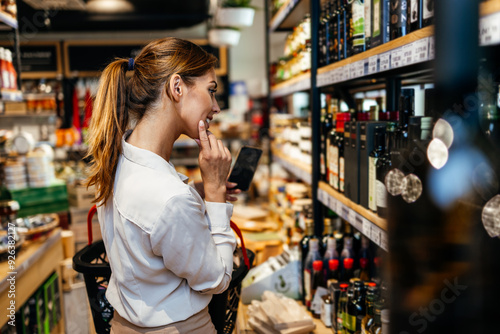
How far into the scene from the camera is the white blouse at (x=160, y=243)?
1137 millimetres

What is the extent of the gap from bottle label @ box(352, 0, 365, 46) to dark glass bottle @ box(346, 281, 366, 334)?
0.91 meters

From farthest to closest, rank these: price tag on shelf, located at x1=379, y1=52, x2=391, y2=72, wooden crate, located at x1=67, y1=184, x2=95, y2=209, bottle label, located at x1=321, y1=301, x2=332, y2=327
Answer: wooden crate, located at x1=67, y1=184, x2=95, y2=209 < bottle label, located at x1=321, y1=301, x2=332, y2=327 < price tag on shelf, located at x1=379, y1=52, x2=391, y2=72

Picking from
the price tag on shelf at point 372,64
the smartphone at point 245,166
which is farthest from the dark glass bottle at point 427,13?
the smartphone at point 245,166

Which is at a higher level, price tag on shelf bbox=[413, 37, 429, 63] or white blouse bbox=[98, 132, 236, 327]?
price tag on shelf bbox=[413, 37, 429, 63]

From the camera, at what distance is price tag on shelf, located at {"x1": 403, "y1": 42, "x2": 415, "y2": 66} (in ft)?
3.90

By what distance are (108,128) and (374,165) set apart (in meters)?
0.87

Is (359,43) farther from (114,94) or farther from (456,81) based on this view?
(456,81)

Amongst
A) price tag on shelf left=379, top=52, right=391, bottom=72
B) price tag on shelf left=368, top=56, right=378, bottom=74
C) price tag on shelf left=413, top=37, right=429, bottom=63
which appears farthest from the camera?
price tag on shelf left=368, top=56, right=378, bottom=74

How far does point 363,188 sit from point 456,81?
115 cm

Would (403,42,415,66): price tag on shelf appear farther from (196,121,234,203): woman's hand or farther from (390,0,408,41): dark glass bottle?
(196,121,234,203): woman's hand

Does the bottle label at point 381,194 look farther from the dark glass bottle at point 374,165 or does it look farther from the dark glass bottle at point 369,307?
the dark glass bottle at point 369,307

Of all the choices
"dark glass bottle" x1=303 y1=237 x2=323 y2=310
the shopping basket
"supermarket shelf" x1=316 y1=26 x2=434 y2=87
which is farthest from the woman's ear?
"dark glass bottle" x1=303 y1=237 x2=323 y2=310

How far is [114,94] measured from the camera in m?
1.33

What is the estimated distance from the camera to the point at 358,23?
170 cm
